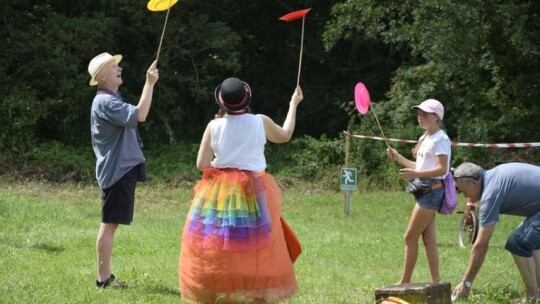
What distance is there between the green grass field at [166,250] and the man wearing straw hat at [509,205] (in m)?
0.35

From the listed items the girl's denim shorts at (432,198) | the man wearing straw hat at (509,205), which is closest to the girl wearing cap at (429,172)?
the girl's denim shorts at (432,198)

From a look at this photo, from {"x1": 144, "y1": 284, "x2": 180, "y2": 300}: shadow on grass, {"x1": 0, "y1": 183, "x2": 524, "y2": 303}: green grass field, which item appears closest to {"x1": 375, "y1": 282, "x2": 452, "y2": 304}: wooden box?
{"x1": 0, "y1": 183, "x2": 524, "y2": 303}: green grass field

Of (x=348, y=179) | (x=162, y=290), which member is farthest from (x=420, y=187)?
(x=348, y=179)

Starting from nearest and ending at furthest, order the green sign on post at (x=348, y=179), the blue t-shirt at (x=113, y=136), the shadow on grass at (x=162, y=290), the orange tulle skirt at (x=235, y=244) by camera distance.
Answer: the orange tulle skirt at (x=235, y=244)
the blue t-shirt at (x=113, y=136)
the shadow on grass at (x=162, y=290)
the green sign on post at (x=348, y=179)

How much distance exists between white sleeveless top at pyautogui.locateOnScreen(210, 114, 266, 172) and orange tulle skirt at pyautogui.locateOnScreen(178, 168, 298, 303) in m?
0.07

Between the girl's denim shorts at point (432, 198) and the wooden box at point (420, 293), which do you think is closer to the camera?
the wooden box at point (420, 293)

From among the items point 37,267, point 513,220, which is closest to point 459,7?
A: point 513,220

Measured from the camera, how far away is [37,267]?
7.67 m

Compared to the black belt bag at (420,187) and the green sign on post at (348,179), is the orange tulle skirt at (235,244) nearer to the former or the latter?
the black belt bag at (420,187)

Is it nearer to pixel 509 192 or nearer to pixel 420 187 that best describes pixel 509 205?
pixel 509 192

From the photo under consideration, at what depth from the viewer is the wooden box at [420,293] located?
6.00 m

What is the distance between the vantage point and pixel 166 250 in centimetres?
920

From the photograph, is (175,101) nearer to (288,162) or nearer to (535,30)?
(288,162)

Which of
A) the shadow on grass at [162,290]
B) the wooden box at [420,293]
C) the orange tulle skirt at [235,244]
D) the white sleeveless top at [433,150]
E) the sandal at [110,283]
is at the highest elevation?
the white sleeveless top at [433,150]
